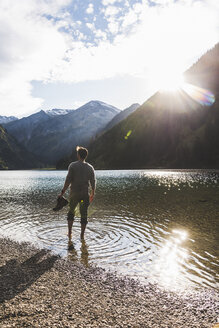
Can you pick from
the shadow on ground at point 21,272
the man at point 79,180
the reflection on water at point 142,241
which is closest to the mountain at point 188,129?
the reflection on water at point 142,241

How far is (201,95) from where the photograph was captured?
7495 inches

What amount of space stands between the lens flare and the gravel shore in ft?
617

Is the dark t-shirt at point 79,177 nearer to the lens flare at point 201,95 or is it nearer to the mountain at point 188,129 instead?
the mountain at point 188,129

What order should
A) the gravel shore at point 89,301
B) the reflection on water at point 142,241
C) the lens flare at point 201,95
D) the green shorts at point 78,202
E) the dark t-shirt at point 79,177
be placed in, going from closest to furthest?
1. the gravel shore at point 89,301
2. the reflection on water at point 142,241
3. the dark t-shirt at point 79,177
4. the green shorts at point 78,202
5. the lens flare at point 201,95

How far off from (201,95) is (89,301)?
20890 centimetres

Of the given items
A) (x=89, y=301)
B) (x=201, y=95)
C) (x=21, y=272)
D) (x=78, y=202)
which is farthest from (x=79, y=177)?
(x=201, y=95)

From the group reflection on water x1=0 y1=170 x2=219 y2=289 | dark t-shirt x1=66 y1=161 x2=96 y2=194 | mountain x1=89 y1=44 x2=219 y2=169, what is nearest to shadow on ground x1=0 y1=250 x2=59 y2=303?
reflection on water x1=0 y1=170 x2=219 y2=289

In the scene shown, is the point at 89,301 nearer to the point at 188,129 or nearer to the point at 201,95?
the point at 188,129

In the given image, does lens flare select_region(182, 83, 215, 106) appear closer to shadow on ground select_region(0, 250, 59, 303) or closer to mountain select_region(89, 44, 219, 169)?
mountain select_region(89, 44, 219, 169)

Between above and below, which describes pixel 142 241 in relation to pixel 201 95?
below

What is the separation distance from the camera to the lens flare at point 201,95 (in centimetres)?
17600

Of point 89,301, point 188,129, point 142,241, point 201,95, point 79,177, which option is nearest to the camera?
point 89,301

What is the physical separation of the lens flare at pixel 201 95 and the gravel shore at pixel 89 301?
187975 millimetres

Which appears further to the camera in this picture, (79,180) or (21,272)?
(79,180)
